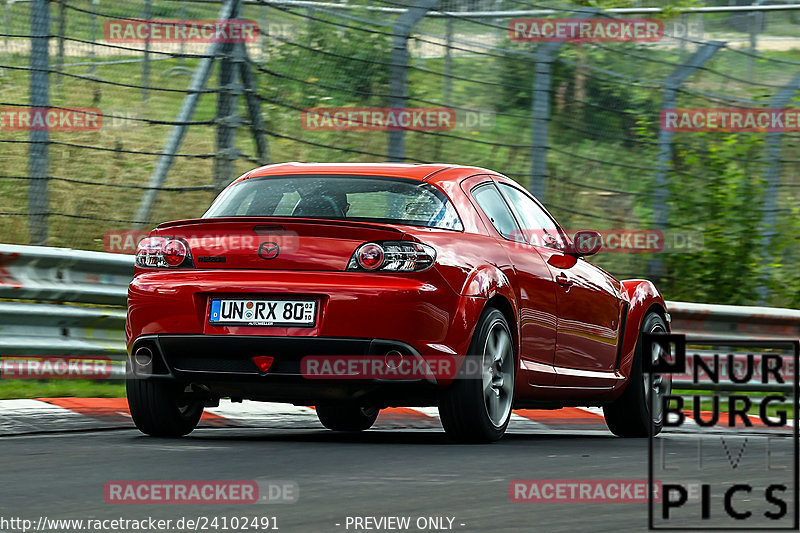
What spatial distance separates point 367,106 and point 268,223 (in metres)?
5.06

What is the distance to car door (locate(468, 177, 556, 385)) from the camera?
800cm

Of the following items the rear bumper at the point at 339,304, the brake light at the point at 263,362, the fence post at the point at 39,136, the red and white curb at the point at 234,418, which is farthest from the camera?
the fence post at the point at 39,136

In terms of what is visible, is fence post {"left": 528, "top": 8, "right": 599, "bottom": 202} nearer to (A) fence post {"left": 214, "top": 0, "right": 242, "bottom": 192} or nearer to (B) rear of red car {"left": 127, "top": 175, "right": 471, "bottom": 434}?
(A) fence post {"left": 214, "top": 0, "right": 242, "bottom": 192}

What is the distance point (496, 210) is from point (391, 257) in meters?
1.30

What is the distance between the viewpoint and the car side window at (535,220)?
28.2 feet

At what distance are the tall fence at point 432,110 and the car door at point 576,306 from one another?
10.3ft

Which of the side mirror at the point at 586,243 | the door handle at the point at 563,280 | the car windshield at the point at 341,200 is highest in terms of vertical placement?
the car windshield at the point at 341,200

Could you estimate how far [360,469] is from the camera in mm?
6383

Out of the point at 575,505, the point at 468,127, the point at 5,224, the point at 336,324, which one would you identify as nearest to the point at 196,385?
the point at 336,324

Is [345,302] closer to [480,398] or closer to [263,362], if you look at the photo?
[263,362]

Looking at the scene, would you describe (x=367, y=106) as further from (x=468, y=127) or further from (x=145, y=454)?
(x=145, y=454)

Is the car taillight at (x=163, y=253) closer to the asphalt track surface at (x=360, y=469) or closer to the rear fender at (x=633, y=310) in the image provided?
the asphalt track surface at (x=360, y=469)

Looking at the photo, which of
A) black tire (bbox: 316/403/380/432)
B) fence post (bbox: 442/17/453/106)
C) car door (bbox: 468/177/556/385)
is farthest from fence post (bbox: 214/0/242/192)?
car door (bbox: 468/177/556/385)

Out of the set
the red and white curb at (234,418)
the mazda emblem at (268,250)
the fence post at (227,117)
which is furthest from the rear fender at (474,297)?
the fence post at (227,117)
